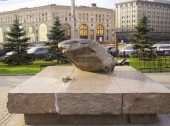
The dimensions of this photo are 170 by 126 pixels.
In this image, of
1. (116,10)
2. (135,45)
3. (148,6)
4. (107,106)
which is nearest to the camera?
(107,106)

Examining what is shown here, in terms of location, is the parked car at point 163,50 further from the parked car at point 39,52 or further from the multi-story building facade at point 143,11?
the multi-story building facade at point 143,11

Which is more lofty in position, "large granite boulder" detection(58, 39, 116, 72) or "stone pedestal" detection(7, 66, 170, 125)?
"large granite boulder" detection(58, 39, 116, 72)

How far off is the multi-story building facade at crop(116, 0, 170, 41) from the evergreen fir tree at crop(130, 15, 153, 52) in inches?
3322

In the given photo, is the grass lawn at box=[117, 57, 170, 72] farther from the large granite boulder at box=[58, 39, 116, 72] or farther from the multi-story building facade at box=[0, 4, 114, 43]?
the multi-story building facade at box=[0, 4, 114, 43]

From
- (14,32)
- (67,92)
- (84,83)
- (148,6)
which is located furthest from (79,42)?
(148,6)

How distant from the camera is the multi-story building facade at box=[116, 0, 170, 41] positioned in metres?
120

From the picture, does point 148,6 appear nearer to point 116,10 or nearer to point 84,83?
point 116,10

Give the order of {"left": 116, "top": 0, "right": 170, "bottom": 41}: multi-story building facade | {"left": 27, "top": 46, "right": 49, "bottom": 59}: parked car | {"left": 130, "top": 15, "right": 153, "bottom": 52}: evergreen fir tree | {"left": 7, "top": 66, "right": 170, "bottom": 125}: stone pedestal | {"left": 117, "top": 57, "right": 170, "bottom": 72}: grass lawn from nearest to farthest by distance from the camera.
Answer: {"left": 7, "top": 66, "right": 170, "bottom": 125}: stone pedestal < {"left": 117, "top": 57, "right": 170, "bottom": 72}: grass lawn < {"left": 130, "top": 15, "right": 153, "bottom": 52}: evergreen fir tree < {"left": 27, "top": 46, "right": 49, "bottom": 59}: parked car < {"left": 116, "top": 0, "right": 170, "bottom": 41}: multi-story building facade

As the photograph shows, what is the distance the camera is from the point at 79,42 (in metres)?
8.58

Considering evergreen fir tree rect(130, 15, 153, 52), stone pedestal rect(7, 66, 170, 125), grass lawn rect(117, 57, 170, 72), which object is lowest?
grass lawn rect(117, 57, 170, 72)

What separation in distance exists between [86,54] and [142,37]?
874 inches

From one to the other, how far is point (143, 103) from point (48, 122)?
1.94 m

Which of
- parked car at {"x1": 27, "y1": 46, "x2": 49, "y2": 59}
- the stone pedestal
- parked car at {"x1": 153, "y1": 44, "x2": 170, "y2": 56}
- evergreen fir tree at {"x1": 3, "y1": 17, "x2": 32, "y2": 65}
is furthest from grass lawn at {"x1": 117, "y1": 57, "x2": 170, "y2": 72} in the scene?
the stone pedestal

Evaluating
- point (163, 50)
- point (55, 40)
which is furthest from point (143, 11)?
point (55, 40)
